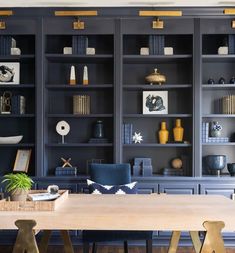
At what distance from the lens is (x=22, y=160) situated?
13.8ft

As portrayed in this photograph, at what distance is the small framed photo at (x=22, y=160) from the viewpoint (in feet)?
13.7

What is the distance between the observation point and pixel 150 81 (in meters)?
4.14

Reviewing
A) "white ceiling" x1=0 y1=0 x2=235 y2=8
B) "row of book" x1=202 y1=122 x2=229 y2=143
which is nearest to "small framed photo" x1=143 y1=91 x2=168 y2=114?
"row of book" x1=202 y1=122 x2=229 y2=143

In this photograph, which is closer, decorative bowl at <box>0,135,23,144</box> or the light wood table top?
the light wood table top

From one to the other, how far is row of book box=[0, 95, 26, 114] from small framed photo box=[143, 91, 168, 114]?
1.44m

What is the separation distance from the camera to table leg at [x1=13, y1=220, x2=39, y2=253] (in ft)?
6.28

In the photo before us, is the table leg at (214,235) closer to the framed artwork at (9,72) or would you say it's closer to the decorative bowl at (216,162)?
the decorative bowl at (216,162)

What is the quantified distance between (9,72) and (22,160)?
104 centimetres

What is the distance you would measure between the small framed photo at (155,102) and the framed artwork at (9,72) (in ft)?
5.00

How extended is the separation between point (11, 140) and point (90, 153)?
3.10 ft

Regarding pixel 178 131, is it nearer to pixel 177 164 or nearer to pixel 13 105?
pixel 177 164

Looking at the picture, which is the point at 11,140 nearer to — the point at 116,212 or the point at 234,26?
the point at 116,212

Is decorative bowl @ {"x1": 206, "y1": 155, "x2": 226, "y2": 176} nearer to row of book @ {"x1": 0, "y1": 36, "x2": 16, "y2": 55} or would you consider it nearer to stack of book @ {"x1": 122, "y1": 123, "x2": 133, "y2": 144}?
stack of book @ {"x1": 122, "y1": 123, "x2": 133, "y2": 144}

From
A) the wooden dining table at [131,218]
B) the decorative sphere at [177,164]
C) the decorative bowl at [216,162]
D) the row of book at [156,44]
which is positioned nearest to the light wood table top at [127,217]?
the wooden dining table at [131,218]
